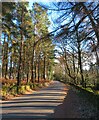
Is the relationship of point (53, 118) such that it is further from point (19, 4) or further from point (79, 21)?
point (19, 4)

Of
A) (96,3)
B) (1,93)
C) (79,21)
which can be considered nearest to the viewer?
(96,3)

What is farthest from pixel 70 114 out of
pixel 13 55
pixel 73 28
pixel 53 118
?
pixel 13 55

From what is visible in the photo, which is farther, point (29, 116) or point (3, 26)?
point (3, 26)

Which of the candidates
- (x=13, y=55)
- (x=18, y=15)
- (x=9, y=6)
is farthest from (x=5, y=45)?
(x=9, y=6)

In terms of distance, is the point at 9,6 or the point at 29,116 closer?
the point at 29,116

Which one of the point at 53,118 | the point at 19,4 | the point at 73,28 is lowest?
the point at 53,118

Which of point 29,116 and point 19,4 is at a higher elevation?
point 19,4

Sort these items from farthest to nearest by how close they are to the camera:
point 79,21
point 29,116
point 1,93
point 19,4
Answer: point 19,4, point 1,93, point 29,116, point 79,21

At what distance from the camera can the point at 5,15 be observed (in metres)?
32.9

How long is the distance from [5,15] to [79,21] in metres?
20.1

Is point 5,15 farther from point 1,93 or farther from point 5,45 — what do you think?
point 5,45

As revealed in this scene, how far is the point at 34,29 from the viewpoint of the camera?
170ft

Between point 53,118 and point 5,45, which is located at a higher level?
point 5,45

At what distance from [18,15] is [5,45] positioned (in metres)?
19.4
